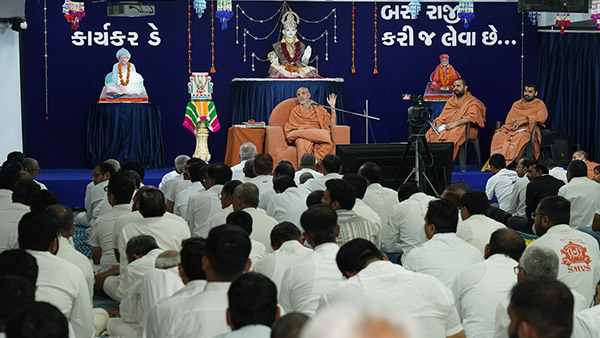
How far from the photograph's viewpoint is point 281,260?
3883 mm

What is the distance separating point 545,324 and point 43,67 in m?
11.6

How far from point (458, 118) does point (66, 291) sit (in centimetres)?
918

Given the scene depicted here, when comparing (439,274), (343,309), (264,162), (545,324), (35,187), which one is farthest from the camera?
(264,162)

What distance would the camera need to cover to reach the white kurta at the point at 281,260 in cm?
388

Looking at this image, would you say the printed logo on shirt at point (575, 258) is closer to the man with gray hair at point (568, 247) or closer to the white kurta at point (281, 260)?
the man with gray hair at point (568, 247)

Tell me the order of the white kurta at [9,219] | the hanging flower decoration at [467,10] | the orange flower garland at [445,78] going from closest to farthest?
1. the white kurta at [9,219]
2. the hanging flower decoration at [467,10]
3. the orange flower garland at [445,78]

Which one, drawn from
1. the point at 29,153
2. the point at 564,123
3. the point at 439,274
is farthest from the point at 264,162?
the point at 564,123

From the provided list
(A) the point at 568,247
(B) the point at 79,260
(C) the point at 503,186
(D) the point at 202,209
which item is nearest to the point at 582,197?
(C) the point at 503,186

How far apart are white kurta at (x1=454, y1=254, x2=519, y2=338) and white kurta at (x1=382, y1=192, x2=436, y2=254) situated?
81.8 inches

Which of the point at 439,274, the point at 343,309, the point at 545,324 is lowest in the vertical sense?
the point at 439,274

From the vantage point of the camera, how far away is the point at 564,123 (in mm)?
13344

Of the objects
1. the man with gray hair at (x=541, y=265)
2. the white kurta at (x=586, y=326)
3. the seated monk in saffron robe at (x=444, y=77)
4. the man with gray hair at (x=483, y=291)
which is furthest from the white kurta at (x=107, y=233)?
the seated monk in saffron robe at (x=444, y=77)

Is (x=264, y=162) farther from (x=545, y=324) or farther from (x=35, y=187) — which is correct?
(x=545, y=324)

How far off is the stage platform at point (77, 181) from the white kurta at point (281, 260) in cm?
674
